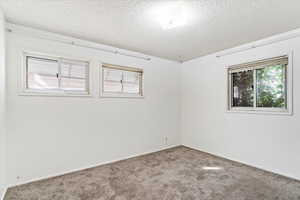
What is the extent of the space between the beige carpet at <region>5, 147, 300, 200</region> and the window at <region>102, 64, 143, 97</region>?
1436 millimetres

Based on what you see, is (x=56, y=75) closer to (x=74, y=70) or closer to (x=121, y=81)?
(x=74, y=70)

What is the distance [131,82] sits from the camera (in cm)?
334

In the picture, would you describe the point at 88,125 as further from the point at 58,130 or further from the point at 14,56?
the point at 14,56

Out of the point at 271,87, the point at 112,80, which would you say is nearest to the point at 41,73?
the point at 112,80

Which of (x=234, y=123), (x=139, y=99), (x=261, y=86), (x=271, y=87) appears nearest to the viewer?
(x=271, y=87)

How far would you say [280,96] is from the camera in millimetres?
2477

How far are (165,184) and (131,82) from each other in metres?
2.13

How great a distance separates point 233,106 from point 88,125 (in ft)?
9.63

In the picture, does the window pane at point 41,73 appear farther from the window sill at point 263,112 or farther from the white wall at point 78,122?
the window sill at point 263,112

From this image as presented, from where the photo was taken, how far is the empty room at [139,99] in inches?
73.4

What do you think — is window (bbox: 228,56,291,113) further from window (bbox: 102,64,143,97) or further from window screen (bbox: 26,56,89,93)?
window screen (bbox: 26,56,89,93)

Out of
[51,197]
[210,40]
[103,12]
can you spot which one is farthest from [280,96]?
[51,197]

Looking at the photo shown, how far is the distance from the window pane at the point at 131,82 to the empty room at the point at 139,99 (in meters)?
0.03

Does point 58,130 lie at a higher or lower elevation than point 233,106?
lower
